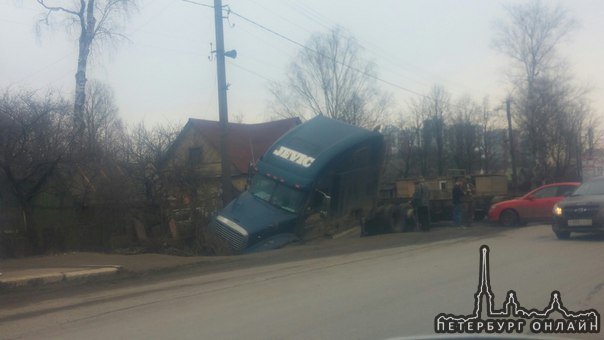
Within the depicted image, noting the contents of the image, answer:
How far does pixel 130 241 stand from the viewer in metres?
17.0

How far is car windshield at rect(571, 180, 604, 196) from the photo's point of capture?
14813 mm

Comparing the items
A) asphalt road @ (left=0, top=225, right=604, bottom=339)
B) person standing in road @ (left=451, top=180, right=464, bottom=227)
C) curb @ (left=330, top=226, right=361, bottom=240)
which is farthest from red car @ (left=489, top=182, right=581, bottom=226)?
asphalt road @ (left=0, top=225, right=604, bottom=339)

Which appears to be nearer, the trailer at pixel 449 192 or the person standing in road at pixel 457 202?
the person standing in road at pixel 457 202

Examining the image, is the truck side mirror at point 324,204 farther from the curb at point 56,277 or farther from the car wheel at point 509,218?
the car wheel at point 509,218

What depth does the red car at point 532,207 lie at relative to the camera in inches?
773

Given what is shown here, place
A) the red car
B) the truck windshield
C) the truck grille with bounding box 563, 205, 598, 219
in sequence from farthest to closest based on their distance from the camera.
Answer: the red car → the truck windshield → the truck grille with bounding box 563, 205, 598, 219

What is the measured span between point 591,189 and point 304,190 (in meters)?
7.54

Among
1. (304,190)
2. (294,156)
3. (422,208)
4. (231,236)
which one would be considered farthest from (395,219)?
(231,236)

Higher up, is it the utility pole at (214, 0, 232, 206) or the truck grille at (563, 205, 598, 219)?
the utility pole at (214, 0, 232, 206)

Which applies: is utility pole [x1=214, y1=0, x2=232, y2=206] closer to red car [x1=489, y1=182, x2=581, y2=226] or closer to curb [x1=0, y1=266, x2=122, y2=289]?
curb [x1=0, y1=266, x2=122, y2=289]

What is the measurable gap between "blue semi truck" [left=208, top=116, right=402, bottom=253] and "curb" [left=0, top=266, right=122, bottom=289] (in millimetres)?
4613

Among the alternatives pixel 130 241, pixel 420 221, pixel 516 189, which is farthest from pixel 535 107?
pixel 130 241

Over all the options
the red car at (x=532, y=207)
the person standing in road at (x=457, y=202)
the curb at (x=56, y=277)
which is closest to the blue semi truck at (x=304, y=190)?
the person standing in road at (x=457, y=202)

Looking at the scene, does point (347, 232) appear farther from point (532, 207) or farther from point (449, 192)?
point (449, 192)
